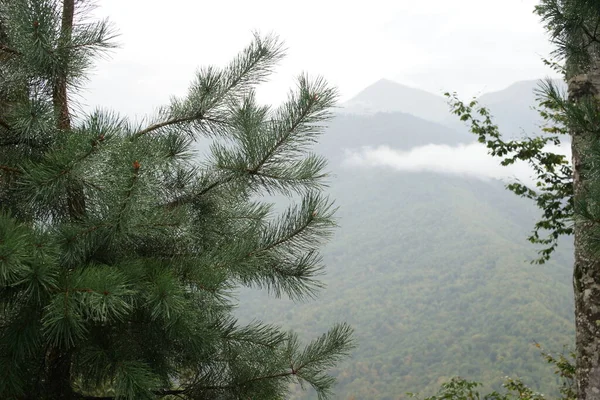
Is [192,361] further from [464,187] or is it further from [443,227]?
[464,187]

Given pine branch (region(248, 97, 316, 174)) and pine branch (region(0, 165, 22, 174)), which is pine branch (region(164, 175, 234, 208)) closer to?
pine branch (region(248, 97, 316, 174))

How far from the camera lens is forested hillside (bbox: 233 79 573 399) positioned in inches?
2537

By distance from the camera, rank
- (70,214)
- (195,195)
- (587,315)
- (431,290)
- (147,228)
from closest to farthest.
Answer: (147,228) < (70,214) < (195,195) < (587,315) < (431,290)

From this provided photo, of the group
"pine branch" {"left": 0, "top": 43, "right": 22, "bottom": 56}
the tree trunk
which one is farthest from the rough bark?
the tree trunk

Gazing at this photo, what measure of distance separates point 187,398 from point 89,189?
99 centimetres

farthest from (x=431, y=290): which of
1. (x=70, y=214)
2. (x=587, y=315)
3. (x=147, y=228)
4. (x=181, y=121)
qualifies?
(x=147, y=228)

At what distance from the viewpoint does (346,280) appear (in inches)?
4835

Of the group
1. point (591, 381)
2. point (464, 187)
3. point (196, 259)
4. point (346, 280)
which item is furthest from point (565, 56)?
point (464, 187)

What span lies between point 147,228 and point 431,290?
381 feet

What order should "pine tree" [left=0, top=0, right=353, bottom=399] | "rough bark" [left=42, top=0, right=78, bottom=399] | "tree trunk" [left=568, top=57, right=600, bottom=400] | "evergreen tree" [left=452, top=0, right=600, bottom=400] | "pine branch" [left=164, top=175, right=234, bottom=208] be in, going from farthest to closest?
"tree trunk" [left=568, top=57, right=600, bottom=400] → "pine branch" [left=164, top=175, right=234, bottom=208] → "rough bark" [left=42, top=0, right=78, bottom=399] → "evergreen tree" [left=452, top=0, right=600, bottom=400] → "pine tree" [left=0, top=0, right=353, bottom=399]

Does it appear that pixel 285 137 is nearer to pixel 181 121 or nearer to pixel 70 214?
pixel 181 121

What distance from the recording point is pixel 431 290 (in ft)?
367

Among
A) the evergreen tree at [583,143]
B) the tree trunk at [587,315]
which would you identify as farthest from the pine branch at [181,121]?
the tree trunk at [587,315]

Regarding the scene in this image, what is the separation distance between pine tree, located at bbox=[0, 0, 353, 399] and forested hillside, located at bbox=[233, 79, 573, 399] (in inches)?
1018
